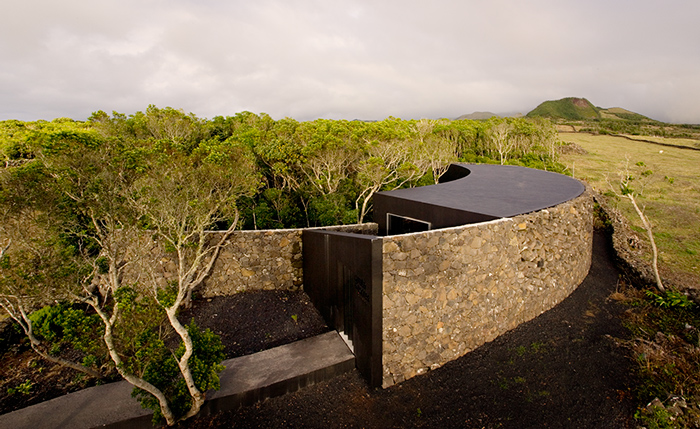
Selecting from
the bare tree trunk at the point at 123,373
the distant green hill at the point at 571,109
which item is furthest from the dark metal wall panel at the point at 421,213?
the distant green hill at the point at 571,109

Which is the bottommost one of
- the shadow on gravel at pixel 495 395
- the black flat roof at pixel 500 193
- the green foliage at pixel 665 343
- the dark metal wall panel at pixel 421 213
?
the shadow on gravel at pixel 495 395

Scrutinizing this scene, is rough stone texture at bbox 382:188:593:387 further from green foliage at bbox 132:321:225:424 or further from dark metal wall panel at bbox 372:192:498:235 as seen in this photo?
green foliage at bbox 132:321:225:424

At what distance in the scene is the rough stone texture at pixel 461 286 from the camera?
6.24m

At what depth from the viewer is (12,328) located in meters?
8.23

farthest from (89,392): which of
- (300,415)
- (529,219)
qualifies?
(529,219)

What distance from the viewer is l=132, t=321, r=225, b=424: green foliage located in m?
5.19

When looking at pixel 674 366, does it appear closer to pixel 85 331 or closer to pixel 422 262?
pixel 422 262

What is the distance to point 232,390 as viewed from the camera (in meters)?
5.92

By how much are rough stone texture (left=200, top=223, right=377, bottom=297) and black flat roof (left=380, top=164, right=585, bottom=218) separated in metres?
3.79

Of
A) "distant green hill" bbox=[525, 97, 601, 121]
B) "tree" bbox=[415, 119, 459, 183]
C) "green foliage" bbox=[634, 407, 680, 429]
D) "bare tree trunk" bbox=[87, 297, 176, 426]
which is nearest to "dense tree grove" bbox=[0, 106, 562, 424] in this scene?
"bare tree trunk" bbox=[87, 297, 176, 426]

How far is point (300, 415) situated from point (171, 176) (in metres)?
5.90

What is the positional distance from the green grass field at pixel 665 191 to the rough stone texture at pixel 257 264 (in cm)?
1026

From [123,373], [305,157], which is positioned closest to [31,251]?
[123,373]

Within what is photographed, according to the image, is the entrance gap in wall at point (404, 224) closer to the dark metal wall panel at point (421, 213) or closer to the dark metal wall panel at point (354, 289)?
the dark metal wall panel at point (421, 213)
